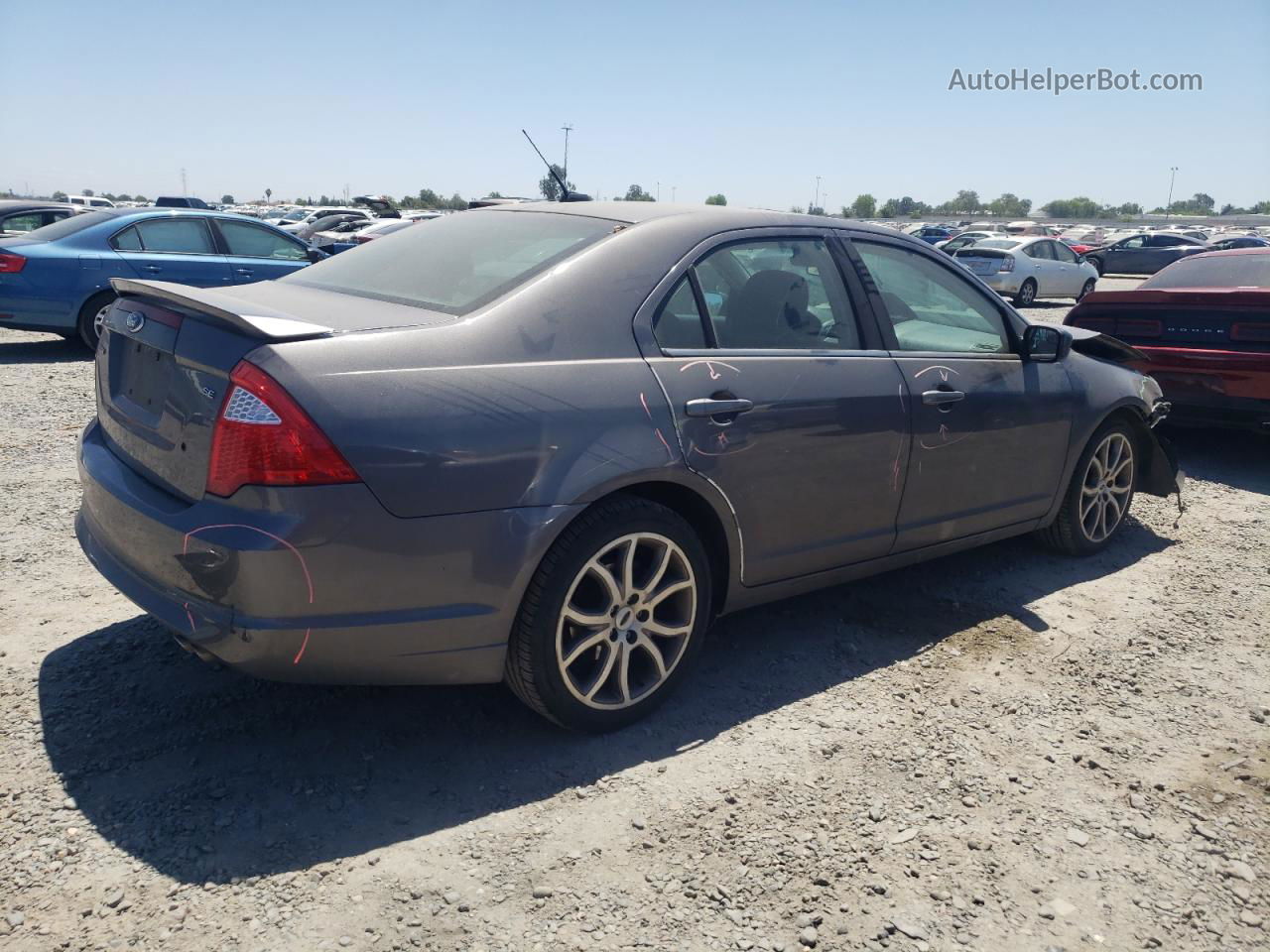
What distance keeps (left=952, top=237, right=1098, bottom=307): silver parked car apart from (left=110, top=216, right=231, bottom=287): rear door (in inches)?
582

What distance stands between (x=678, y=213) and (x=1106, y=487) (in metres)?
2.88

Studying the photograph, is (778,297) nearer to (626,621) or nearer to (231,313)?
(626,621)

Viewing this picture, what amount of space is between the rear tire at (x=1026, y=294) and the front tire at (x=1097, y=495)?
1657cm

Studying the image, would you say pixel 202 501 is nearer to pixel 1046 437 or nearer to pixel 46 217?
pixel 1046 437

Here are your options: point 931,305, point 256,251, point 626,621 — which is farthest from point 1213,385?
point 256,251

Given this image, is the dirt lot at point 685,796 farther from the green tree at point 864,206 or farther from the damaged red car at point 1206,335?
the green tree at point 864,206

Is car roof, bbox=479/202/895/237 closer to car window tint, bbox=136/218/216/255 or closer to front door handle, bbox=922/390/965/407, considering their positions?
front door handle, bbox=922/390/965/407

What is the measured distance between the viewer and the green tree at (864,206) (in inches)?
4796

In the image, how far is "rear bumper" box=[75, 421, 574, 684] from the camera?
8.28ft

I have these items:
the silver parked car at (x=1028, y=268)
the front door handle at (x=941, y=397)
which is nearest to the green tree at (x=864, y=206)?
the silver parked car at (x=1028, y=268)

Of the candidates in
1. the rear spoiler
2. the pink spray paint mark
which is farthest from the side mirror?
the pink spray paint mark

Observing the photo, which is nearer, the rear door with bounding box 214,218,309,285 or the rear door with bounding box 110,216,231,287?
the rear door with bounding box 110,216,231,287

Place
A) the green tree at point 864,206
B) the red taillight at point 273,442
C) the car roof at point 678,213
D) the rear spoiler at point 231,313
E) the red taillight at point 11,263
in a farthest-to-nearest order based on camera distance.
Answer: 1. the green tree at point 864,206
2. the red taillight at point 11,263
3. the car roof at point 678,213
4. the rear spoiler at point 231,313
5. the red taillight at point 273,442

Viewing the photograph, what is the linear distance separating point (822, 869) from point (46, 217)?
16.3 meters
